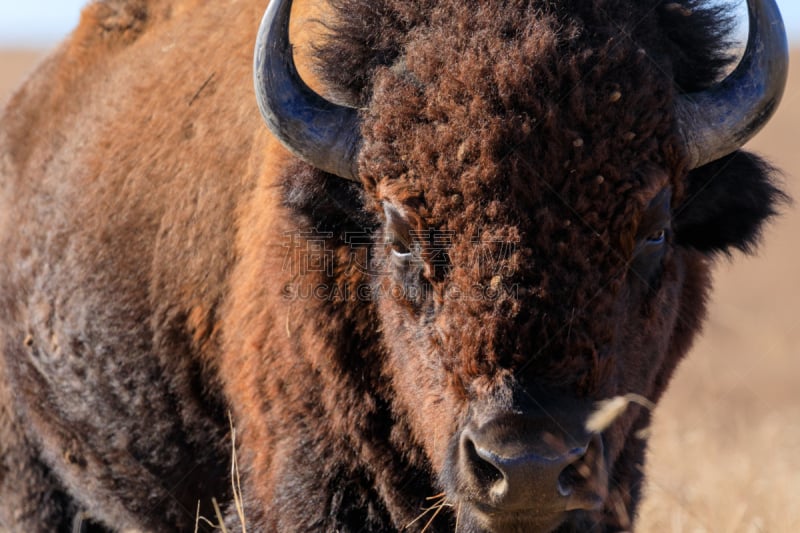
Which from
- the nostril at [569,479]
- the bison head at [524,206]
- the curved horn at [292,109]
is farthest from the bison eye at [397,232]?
the nostril at [569,479]

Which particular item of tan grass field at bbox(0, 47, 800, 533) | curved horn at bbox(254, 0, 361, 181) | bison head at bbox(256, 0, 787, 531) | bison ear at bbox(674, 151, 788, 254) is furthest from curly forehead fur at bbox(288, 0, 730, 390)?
tan grass field at bbox(0, 47, 800, 533)

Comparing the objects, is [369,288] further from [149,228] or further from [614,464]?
[149,228]

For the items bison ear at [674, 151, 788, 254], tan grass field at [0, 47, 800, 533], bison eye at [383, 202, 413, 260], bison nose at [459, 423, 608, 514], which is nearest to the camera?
bison nose at [459, 423, 608, 514]

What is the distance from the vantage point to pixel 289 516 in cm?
467

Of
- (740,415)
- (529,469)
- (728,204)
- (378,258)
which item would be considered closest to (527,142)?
(378,258)

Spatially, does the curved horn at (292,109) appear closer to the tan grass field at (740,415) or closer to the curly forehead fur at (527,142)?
the curly forehead fur at (527,142)

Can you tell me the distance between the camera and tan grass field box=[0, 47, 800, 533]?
6953 millimetres

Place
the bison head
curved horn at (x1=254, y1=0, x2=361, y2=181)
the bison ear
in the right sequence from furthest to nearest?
the bison ear
curved horn at (x1=254, y1=0, x2=361, y2=181)
the bison head

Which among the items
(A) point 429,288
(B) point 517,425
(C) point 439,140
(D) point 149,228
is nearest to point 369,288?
(A) point 429,288

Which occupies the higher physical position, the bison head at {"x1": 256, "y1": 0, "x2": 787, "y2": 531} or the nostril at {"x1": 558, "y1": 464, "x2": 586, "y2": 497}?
the bison head at {"x1": 256, "y1": 0, "x2": 787, "y2": 531}

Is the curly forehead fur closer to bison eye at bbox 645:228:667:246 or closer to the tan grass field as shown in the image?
bison eye at bbox 645:228:667:246

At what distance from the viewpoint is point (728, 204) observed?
4.76 m

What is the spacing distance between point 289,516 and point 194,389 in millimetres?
1001

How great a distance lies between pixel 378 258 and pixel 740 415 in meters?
10.7
